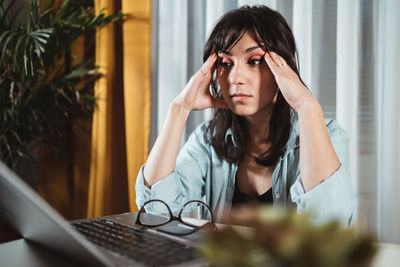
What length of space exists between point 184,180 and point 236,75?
1.29 ft

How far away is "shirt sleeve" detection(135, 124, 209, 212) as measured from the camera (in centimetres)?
112

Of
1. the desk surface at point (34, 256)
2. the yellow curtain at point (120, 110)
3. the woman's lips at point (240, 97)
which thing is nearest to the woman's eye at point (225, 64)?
the woman's lips at point (240, 97)

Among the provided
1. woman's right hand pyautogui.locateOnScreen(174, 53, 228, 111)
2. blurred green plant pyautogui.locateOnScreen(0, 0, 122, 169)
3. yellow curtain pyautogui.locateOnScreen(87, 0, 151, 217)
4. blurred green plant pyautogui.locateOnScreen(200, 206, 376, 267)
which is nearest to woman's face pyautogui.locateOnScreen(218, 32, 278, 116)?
woman's right hand pyautogui.locateOnScreen(174, 53, 228, 111)

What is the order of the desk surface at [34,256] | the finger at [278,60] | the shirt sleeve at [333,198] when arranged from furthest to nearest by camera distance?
the finger at [278,60] < the shirt sleeve at [333,198] < the desk surface at [34,256]

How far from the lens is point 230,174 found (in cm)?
126

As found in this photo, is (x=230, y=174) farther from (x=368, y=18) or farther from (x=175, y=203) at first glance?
(x=368, y=18)

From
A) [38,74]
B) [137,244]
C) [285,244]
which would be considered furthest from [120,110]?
[285,244]

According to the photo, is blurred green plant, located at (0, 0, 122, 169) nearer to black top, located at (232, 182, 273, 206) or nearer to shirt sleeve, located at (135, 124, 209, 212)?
shirt sleeve, located at (135, 124, 209, 212)

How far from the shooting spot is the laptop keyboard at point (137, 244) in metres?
0.48

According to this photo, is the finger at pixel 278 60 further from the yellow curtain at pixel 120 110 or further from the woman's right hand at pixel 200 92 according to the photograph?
the yellow curtain at pixel 120 110

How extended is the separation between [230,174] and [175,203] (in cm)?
21

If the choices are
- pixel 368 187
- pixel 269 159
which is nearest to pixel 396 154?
pixel 368 187

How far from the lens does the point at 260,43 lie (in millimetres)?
1122

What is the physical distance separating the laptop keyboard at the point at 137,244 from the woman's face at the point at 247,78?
565 millimetres
